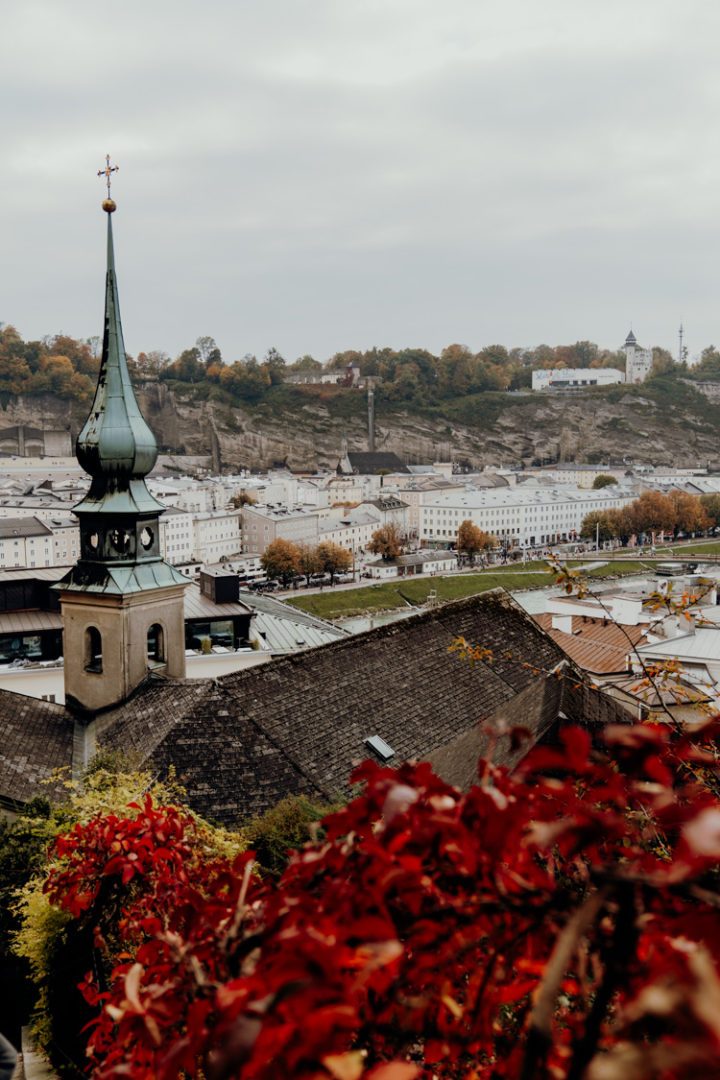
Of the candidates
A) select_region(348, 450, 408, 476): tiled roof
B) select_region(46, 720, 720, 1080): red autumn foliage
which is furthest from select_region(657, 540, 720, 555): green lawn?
select_region(46, 720, 720, 1080): red autumn foliage

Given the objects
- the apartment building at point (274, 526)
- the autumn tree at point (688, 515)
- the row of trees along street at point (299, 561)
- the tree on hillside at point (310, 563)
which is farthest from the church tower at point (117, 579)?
the autumn tree at point (688, 515)

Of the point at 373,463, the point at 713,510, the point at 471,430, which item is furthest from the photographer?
the point at 471,430

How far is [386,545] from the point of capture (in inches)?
3674

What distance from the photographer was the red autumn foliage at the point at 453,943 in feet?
5.64

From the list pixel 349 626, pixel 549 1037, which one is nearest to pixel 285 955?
pixel 549 1037

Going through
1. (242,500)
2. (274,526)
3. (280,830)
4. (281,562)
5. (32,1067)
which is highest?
(280,830)

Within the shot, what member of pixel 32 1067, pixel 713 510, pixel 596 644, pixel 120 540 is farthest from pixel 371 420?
pixel 32 1067

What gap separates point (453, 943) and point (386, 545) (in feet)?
299

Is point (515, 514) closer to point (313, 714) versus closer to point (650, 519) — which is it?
point (650, 519)

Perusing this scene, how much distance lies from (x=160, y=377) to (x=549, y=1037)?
18858 cm

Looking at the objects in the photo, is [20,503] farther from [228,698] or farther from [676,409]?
[676,409]

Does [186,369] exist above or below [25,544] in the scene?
above

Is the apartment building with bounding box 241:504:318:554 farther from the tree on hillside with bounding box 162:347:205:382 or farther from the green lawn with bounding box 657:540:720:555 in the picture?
the tree on hillside with bounding box 162:347:205:382

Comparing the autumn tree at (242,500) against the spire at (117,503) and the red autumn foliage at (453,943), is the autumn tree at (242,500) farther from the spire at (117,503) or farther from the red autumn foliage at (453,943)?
the red autumn foliage at (453,943)
